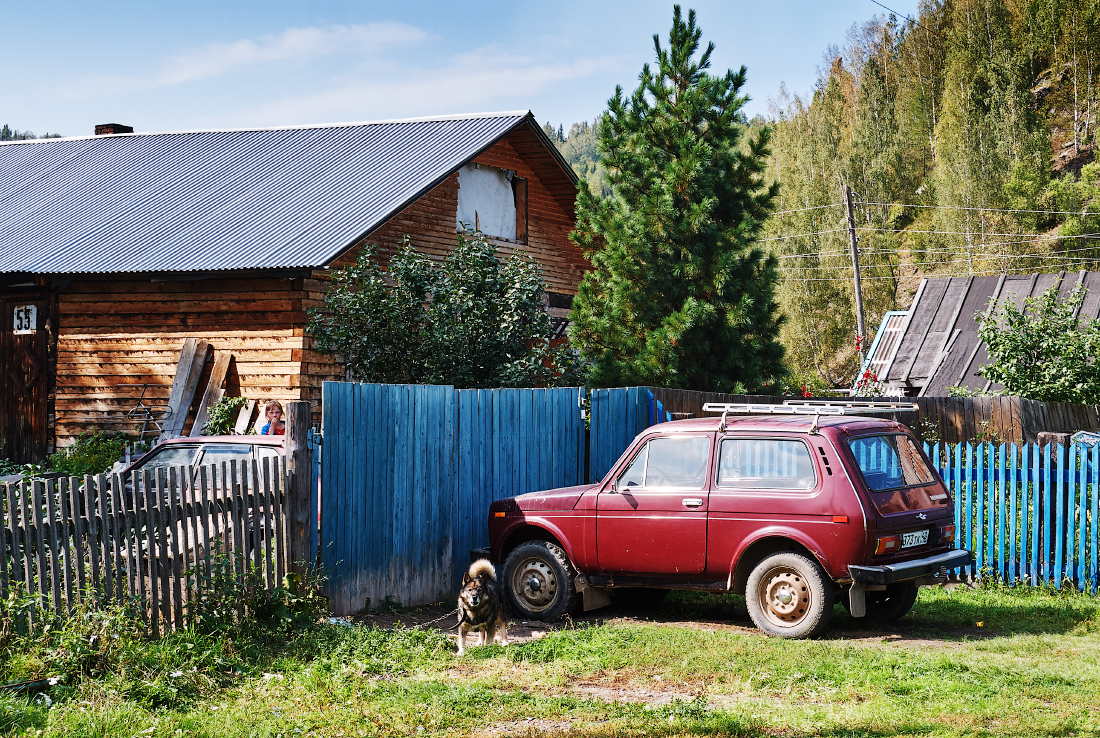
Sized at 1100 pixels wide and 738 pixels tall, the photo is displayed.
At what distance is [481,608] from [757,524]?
224cm

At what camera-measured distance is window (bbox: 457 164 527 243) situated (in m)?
20.4

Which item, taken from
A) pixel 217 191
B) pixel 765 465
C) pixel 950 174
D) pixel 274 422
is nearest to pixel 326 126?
pixel 217 191

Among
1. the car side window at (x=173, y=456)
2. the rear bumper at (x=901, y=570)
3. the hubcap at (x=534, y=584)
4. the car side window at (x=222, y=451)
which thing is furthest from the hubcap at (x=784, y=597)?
the car side window at (x=173, y=456)

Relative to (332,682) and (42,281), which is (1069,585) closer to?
(332,682)

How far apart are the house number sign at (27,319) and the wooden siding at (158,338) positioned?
1.78 ft

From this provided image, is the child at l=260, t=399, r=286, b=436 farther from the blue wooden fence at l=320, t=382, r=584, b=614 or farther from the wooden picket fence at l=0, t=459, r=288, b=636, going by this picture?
the wooden picket fence at l=0, t=459, r=288, b=636

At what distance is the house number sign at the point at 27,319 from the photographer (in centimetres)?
1828

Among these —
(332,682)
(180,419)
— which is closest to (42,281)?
(180,419)

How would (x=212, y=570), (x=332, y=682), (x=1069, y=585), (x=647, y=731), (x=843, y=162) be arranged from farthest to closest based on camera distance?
(x=843, y=162), (x=1069, y=585), (x=212, y=570), (x=332, y=682), (x=647, y=731)

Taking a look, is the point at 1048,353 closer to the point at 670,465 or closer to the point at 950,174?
the point at 670,465

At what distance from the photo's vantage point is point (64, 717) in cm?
560

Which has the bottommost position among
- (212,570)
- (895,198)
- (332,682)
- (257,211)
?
(332,682)

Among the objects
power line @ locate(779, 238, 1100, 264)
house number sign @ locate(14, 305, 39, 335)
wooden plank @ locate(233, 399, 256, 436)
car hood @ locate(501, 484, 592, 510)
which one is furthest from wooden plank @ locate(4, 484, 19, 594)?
power line @ locate(779, 238, 1100, 264)

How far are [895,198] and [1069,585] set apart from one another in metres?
50.9
